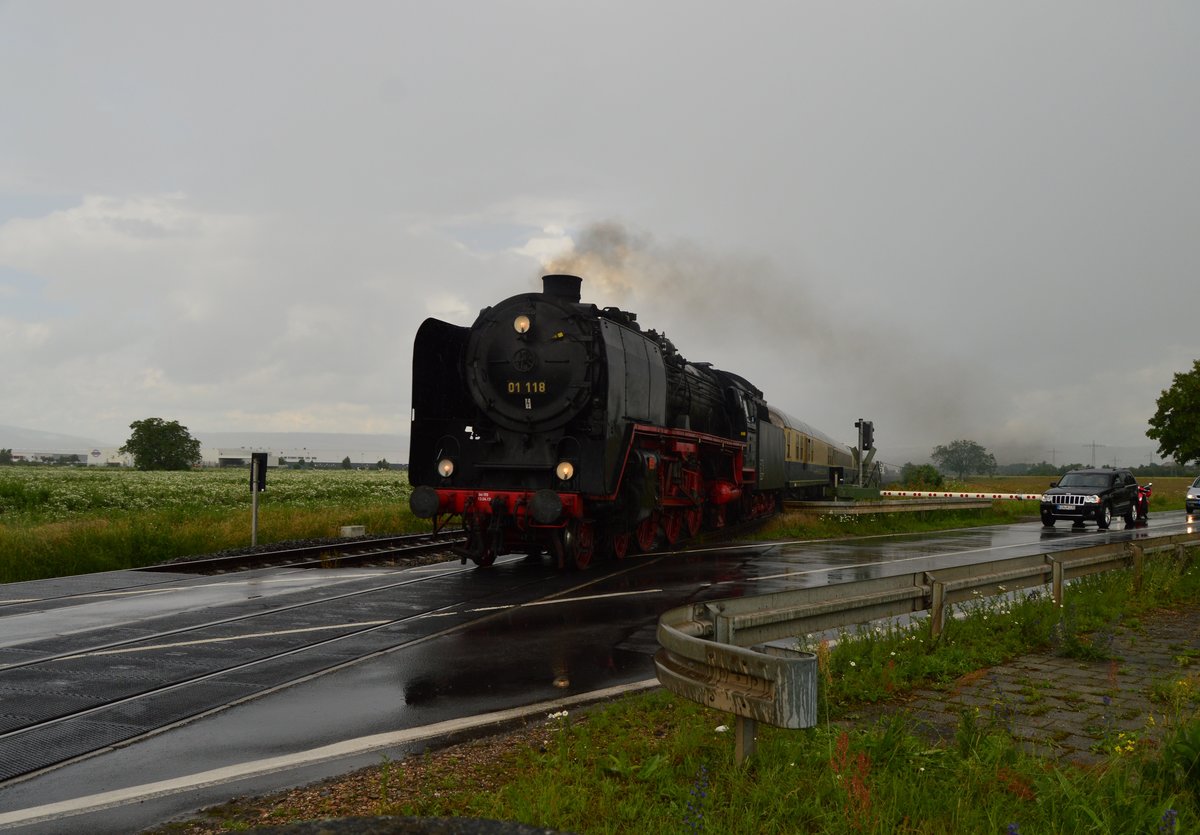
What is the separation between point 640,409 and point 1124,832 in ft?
37.0

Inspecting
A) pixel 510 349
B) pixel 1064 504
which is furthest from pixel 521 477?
pixel 1064 504

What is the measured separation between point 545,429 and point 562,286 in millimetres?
2629

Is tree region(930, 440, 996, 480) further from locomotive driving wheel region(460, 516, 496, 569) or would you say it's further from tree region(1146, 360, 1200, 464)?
locomotive driving wheel region(460, 516, 496, 569)

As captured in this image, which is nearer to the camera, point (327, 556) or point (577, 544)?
point (577, 544)

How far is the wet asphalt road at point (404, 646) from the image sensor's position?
4.71 meters

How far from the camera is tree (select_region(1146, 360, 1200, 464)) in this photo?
52094 millimetres

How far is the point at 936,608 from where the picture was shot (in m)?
7.47

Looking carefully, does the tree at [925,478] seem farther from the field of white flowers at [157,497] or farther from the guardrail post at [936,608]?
the guardrail post at [936,608]

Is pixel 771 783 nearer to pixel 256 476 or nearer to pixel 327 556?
pixel 327 556

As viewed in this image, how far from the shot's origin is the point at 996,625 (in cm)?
818

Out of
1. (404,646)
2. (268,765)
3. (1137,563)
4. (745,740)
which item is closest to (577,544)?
(404,646)

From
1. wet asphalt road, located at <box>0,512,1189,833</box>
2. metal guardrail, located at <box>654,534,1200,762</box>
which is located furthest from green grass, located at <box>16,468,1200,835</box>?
wet asphalt road, located at <box>0,512,1189,833</box>

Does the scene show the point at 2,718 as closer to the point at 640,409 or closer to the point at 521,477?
the point at 521,477

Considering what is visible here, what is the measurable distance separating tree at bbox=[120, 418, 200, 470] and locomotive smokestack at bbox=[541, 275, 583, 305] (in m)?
92.6
